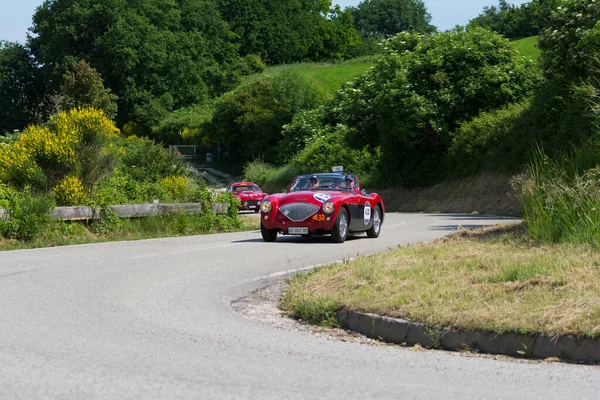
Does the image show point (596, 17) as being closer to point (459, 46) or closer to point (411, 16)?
point (459, 46)

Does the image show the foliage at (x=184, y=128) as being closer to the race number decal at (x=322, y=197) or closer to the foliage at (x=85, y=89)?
the foliage at (x=85, y=89)

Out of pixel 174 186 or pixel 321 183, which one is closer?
pixel 321 183

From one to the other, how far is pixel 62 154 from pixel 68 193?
971 millimetres

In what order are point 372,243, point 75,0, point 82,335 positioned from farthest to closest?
1. point 75,0
2. point 372,243
3. point 82,335

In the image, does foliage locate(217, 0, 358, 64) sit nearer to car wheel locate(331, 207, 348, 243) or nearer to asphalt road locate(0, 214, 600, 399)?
car wheel locate(331, 207, 348, 243)

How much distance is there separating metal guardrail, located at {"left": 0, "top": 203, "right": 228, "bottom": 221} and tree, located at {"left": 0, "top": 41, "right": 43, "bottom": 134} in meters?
74.0

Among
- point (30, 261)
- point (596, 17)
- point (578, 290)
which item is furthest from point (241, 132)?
point (578, 290)

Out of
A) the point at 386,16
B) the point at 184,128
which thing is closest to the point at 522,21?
the point at 386,16

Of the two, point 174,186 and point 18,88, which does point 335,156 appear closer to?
point 174,186

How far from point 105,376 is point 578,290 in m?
4.49

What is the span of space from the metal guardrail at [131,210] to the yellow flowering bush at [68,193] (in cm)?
129

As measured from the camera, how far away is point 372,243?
19.8m

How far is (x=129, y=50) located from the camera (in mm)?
89875

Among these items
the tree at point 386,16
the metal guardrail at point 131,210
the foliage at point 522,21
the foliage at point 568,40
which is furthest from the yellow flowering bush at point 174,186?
the tree at point 386,16
